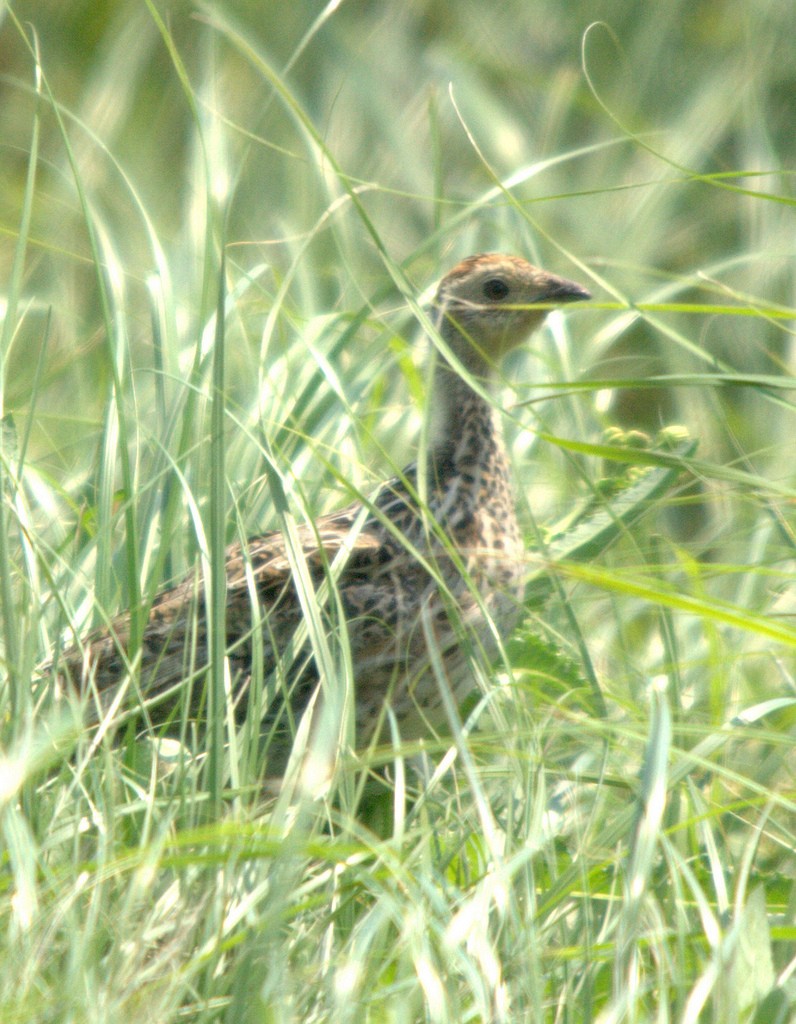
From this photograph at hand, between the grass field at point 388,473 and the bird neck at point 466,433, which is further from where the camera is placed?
the bird neck at point 466,433

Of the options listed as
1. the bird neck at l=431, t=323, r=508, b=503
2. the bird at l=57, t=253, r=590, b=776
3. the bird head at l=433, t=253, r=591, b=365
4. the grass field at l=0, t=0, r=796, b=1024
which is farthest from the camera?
the bird head at l=433, t=253, r=591, b=365

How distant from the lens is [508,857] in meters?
2.37

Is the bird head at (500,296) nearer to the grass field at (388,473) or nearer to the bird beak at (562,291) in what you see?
the bird beak at (562,291)

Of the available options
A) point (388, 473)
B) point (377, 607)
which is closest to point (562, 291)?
point (388, 473)

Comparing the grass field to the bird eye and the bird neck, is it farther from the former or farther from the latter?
the bird eye

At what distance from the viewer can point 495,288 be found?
3.84 metres

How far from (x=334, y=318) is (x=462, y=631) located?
1.54 meters

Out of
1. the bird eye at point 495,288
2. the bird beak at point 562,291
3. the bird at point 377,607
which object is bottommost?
the bird at point 377,607

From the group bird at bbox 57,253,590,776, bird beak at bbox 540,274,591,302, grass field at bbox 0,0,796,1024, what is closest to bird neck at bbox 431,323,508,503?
bird at bbox 57,253,590,776

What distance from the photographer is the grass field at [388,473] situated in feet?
6.95

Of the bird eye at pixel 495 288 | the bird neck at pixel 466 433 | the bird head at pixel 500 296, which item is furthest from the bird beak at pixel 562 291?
the bird neck at pixel 466 433

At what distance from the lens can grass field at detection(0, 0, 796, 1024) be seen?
2.12m

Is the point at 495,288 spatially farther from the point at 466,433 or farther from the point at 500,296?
the point at 466,433

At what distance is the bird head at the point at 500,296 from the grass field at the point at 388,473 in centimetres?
15
